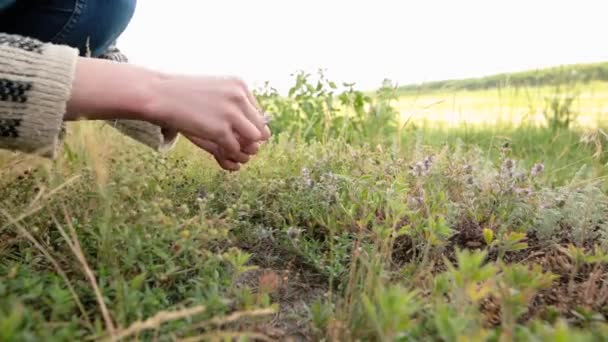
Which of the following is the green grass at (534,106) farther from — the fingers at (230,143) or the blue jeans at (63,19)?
the fingers at (230,143)

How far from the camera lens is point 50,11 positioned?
2.03m

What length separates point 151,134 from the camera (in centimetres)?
185

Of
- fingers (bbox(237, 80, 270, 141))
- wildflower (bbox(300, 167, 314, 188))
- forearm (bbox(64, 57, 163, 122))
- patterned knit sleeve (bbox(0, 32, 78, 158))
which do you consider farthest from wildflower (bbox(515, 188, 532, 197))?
patterned knit sleeve (bbox(0, 32, 78, 158))

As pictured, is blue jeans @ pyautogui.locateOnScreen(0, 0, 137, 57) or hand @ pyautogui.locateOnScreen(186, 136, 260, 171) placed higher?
blue jeans @ pyautogui.locateOnScreen(0, 0, 137, 57)

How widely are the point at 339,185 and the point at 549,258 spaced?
700mm

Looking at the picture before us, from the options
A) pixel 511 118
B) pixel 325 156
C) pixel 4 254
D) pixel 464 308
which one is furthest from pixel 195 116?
pixel 511 118

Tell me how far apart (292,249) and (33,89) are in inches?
32.4

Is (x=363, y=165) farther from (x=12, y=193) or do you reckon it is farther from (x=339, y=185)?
(x=12, y=193)

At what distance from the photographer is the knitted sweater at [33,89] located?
4.35 ft

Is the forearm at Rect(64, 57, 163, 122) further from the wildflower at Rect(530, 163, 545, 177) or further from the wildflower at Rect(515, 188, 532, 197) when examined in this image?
the wildflower at Rect(530, 163, 545, 177)

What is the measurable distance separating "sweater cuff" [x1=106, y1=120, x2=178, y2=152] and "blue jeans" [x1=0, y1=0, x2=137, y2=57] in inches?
12.0

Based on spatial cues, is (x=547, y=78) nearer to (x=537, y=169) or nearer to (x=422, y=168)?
(x=537, y=169)

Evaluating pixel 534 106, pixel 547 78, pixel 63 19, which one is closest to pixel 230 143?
pixel 63 19

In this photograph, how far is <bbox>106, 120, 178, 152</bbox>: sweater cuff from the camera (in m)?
1.80
